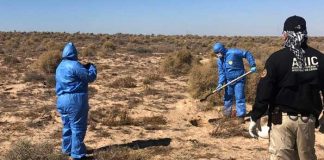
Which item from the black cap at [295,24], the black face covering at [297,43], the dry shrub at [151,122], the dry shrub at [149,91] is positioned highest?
the black cap at [295,24]

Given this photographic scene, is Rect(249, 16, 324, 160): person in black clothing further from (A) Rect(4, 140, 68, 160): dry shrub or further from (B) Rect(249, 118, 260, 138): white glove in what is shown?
(A) Rect(4, 140, 68, 160): dry shrub

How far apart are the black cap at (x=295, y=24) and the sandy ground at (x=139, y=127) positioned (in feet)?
11.6

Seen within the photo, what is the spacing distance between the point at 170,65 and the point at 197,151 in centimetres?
1139

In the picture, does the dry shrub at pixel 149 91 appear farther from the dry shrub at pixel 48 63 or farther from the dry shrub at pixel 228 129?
the dry shrub at pixel 48 63

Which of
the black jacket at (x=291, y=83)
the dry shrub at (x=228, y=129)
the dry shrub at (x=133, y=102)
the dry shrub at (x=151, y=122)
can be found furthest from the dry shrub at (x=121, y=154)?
the dry shrub at (x=133, y=102)

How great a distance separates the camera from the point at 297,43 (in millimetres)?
4035

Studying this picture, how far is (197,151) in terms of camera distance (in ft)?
24.8

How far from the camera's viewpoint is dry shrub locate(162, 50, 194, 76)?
1845 cm

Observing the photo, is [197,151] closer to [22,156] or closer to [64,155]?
[64,155]

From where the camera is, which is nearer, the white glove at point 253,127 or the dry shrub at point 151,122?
the white glove at point 253,127

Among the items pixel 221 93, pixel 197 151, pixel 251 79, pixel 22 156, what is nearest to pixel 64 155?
pixel 22 156

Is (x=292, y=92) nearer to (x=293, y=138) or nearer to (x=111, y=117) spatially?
(x=293, y=138)

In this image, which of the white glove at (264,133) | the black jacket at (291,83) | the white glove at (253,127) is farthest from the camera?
the white glove at (264,133)

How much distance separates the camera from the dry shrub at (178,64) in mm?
18453
